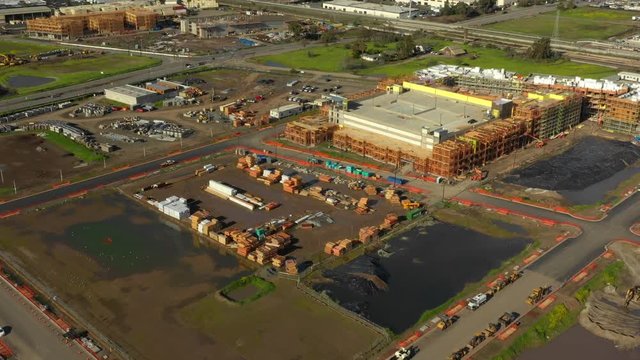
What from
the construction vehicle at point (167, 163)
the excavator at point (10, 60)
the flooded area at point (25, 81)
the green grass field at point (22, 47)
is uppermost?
the green grass field at point (22, 47)

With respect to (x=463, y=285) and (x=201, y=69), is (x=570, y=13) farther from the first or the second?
(x=463, y=285)


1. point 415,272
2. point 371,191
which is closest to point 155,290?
point 415,272

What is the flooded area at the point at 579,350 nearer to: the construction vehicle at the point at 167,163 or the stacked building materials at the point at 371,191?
the stacked building materials at the point at 371,191

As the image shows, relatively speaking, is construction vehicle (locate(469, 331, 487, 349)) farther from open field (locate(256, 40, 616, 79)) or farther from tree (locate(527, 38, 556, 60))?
tree (locate(527, 38, 556, 60))

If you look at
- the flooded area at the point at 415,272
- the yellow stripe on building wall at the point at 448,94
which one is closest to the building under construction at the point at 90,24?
the yellow stripe on building wall at the point at 448,94

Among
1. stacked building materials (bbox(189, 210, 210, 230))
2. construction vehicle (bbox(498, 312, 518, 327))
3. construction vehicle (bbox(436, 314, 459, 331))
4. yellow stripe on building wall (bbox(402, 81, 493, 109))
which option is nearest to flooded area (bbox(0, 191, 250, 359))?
stacked building materials (bbox(189, 210, 210, 230))

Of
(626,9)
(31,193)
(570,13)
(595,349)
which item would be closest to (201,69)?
(31,193)
